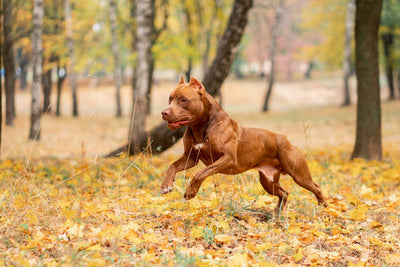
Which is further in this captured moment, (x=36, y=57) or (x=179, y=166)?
(x=36, y=57)

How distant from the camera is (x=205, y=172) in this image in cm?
342

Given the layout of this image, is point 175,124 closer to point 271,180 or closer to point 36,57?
point 271,180

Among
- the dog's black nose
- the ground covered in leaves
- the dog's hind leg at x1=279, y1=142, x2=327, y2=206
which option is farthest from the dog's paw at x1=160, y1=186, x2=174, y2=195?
the dog's hind leg at x1=279, y1=142, x2=327, y2=206

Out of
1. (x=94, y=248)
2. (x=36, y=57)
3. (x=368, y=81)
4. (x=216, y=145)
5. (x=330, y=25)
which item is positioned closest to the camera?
(x=94, y=248)

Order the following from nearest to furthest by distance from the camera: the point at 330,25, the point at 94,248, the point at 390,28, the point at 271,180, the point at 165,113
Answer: the point at 94,248 < the point at 165,113 < the point at 271,180 < the point at 390,28 < the point at 330,25

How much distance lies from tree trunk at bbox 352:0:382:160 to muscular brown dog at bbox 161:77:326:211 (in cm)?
449

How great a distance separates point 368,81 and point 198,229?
599 cm

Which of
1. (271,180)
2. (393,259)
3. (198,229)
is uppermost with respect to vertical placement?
(271,180)

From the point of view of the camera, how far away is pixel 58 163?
774cm

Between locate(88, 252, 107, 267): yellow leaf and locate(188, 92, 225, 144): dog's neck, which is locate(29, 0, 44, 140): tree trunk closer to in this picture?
locate(188, 92, 225, 144): dog's neck

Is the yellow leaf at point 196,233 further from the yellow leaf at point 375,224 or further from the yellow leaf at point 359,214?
the yellow leaf at point 375,224

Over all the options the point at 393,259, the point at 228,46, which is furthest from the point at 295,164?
the point at 228,46

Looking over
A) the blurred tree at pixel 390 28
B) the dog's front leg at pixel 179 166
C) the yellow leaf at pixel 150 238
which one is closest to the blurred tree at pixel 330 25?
the blurred tree at pixel 390 28

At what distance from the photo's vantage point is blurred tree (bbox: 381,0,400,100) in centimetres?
2084
